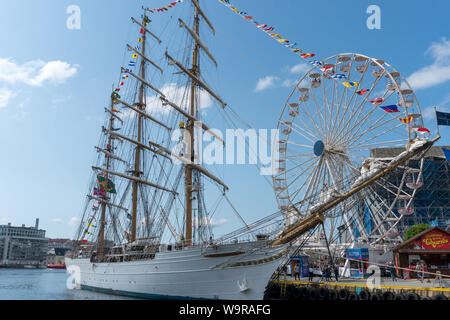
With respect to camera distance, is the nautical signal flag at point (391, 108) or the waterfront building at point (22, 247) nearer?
the nautical signal flag at point (391, 108)

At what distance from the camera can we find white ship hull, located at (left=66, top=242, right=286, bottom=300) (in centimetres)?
2267

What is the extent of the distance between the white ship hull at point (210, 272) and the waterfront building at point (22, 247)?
382 ft

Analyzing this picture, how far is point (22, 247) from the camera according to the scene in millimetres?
132750

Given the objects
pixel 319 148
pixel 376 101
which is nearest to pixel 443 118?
pixel 376 101

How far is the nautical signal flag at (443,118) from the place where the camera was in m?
36.3

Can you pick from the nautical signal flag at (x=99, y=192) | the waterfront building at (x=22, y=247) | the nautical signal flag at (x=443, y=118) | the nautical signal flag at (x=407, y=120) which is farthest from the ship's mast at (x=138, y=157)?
the waterfront building at (x=22, y=247)

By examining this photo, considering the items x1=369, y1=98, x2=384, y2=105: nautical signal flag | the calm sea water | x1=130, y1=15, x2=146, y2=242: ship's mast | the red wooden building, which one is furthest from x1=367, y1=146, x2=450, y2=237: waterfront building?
the calm sea water

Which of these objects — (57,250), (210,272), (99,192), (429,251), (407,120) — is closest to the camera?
A: (210,272)

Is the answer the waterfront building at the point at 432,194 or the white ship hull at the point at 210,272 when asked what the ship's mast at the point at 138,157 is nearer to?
the white ship hull at the point at 210,272

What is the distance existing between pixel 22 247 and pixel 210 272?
132m

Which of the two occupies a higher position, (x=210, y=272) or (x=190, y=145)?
(x=190, y=145)

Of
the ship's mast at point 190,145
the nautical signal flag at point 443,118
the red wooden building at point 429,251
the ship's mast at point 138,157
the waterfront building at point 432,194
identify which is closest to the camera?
the red wooden building at point 429,251

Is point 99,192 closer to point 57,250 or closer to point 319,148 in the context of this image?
point 319,148

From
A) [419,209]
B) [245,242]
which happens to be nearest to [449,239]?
[245,242]
